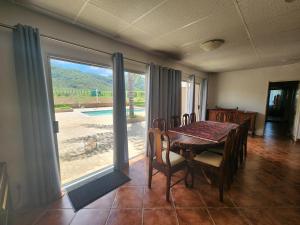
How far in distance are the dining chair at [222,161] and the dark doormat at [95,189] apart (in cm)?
127

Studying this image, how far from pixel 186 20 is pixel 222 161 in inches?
75.4

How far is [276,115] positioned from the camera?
8391 millimetres

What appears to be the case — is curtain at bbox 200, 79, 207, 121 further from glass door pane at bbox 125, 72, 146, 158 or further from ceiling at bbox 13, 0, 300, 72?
glass door pane at bbox 125, 72, 146, 158

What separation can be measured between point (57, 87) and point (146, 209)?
204 cm

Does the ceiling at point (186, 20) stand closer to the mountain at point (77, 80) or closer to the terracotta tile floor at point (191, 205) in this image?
the mountain at point (77, 80)

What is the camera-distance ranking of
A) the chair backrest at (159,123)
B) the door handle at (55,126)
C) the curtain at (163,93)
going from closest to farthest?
the door handle at (55,126)
the chair backrest at (159,123)
the curtain at (163,93)

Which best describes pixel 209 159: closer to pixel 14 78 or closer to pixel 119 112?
pixel 119 112

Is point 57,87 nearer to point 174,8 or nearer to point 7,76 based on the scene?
point 7,76

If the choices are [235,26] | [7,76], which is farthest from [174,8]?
[7,76]

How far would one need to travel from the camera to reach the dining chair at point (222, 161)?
177 centimetres

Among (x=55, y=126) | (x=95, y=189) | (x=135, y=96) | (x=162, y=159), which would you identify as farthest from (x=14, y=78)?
(x=135, y=96)

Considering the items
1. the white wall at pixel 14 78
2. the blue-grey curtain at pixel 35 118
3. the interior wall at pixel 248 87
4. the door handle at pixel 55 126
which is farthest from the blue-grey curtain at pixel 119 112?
the interior wall at pixel 248 87

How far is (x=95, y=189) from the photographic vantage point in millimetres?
2051

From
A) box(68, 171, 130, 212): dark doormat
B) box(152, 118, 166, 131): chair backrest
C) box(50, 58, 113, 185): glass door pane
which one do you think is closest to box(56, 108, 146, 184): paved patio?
box(50, 58, 113, 185): glass door pane
